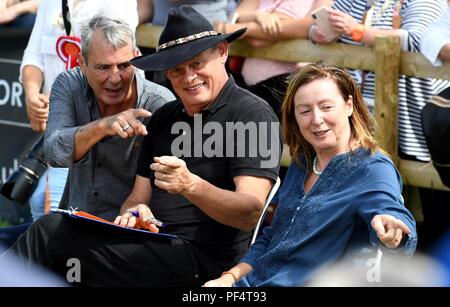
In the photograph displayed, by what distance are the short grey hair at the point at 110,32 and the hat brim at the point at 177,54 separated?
37 cm

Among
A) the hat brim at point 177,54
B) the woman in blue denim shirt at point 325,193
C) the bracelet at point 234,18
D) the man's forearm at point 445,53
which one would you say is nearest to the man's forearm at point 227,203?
the woman in blue denim shirt at point 325,193

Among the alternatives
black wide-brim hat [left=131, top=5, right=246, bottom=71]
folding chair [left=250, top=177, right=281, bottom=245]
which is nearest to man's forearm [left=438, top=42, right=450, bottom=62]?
black wide-brim hat [left=131, top=5, right=246, bottom=71]

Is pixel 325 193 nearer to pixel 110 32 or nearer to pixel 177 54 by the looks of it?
pixel 177 54

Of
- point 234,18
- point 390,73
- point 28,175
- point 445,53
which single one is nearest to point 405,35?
A: point 390,73

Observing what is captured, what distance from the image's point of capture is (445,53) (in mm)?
4805

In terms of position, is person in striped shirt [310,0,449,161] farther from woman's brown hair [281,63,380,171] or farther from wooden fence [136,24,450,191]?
woman's brown hair [281,63,380,171]

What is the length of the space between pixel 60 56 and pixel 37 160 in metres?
0.61

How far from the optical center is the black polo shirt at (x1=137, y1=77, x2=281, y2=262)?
3967 mm

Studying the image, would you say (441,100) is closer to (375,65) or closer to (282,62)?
(375,65)

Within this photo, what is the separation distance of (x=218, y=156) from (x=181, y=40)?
1.59 feet

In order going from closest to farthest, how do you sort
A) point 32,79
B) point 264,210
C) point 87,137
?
point 264,210
point 87,137
point 32,79

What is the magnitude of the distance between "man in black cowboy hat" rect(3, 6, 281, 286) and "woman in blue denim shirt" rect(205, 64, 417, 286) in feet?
0.57

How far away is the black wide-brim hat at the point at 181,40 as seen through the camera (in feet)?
13.3

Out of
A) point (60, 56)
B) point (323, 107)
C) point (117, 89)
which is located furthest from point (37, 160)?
point (323, 107)
